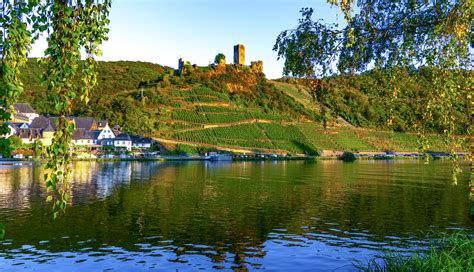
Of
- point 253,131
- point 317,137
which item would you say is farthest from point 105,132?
point 317,137

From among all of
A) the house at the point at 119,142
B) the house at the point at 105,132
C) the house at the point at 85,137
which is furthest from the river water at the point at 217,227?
the house at the point at 85,137

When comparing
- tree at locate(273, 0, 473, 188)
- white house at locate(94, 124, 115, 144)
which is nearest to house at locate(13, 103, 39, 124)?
white house at locate(94, 124, 115, 144)

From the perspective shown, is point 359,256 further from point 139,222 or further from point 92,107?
point 92,107

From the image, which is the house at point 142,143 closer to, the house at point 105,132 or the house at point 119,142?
the house at point 119,142

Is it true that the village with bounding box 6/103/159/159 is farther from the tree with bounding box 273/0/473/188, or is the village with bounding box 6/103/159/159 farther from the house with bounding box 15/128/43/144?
the tree with bounding box 273/0/473/188

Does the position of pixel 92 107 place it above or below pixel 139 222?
above

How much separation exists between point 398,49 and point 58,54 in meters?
12.4

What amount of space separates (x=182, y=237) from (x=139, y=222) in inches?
226

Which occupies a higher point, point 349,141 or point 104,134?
point 104,134

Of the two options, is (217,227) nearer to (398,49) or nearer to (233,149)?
(398,49)

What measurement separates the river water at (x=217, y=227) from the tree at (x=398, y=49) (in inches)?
342

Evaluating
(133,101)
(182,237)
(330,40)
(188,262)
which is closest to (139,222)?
(182,237)

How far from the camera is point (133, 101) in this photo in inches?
6225

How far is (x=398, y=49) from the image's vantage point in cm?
1519
